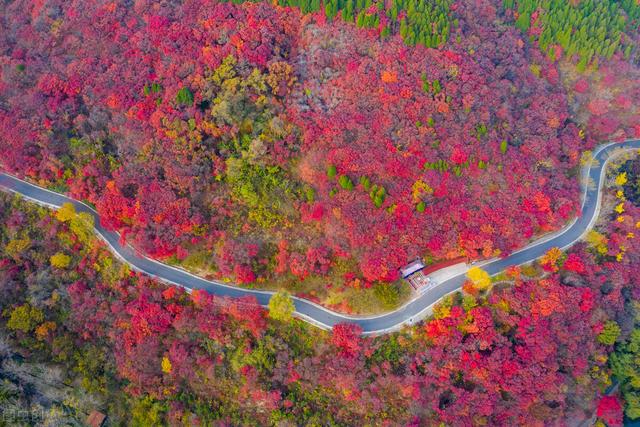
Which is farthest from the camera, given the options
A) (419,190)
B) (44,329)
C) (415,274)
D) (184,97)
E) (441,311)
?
(184,97)

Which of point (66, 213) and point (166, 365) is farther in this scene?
point (66, 213)

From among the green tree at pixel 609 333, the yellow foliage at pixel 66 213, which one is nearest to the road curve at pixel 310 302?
the yellow foliage at pixel 66 213

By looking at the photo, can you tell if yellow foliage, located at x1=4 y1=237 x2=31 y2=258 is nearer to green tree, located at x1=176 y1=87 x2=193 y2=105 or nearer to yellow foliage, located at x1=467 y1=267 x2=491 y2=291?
green tree, located at x1=176 y1=87 x2=193 y2=105

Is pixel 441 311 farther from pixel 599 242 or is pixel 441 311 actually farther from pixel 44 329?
pixel 44 329

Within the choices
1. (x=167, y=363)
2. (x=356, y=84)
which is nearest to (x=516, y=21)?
(x=356, y=84)

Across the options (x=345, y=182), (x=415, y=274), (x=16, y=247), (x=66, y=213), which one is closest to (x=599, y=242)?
(x=415, y=274)

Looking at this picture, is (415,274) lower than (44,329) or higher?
higher

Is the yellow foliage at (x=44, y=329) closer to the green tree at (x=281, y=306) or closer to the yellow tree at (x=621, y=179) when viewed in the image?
the green tree at (x=281, y=306)
